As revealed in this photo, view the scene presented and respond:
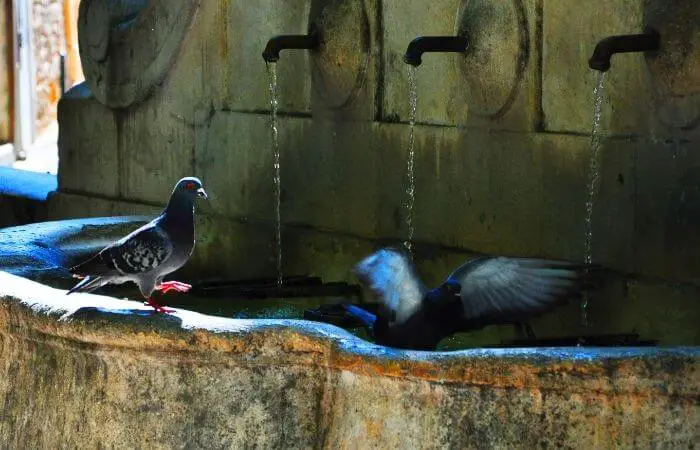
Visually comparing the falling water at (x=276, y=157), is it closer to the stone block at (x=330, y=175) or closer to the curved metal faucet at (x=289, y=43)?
the stone block at (x=330, y=175)

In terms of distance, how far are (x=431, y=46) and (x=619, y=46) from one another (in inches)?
35.5

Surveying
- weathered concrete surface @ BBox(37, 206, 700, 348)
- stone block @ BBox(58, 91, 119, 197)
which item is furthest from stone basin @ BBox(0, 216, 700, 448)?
stone block @ BBox(58, 91, 119, 197)

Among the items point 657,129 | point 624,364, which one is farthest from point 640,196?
point 624,364

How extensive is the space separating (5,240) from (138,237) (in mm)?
976

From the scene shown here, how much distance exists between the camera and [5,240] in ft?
17.8

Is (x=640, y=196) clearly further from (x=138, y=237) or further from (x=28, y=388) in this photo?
(x=28, y=388)

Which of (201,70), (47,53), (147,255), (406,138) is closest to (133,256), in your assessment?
(147,255)

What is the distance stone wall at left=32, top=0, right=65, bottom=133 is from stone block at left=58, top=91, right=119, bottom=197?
7.25 metres

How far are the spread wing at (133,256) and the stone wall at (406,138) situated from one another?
1.38m

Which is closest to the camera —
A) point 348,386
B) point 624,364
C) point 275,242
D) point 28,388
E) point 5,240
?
point 624,364

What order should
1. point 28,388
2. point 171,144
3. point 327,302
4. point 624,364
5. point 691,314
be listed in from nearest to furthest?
point 624,364, point 28,388, point 691,314, point 327,302, point 171,144

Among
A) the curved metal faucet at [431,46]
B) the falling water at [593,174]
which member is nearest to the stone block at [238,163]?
the curved metal faucet at [431,46]

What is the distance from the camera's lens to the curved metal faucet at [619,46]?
4570 mm

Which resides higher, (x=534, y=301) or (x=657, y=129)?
(x=657, y=129)
